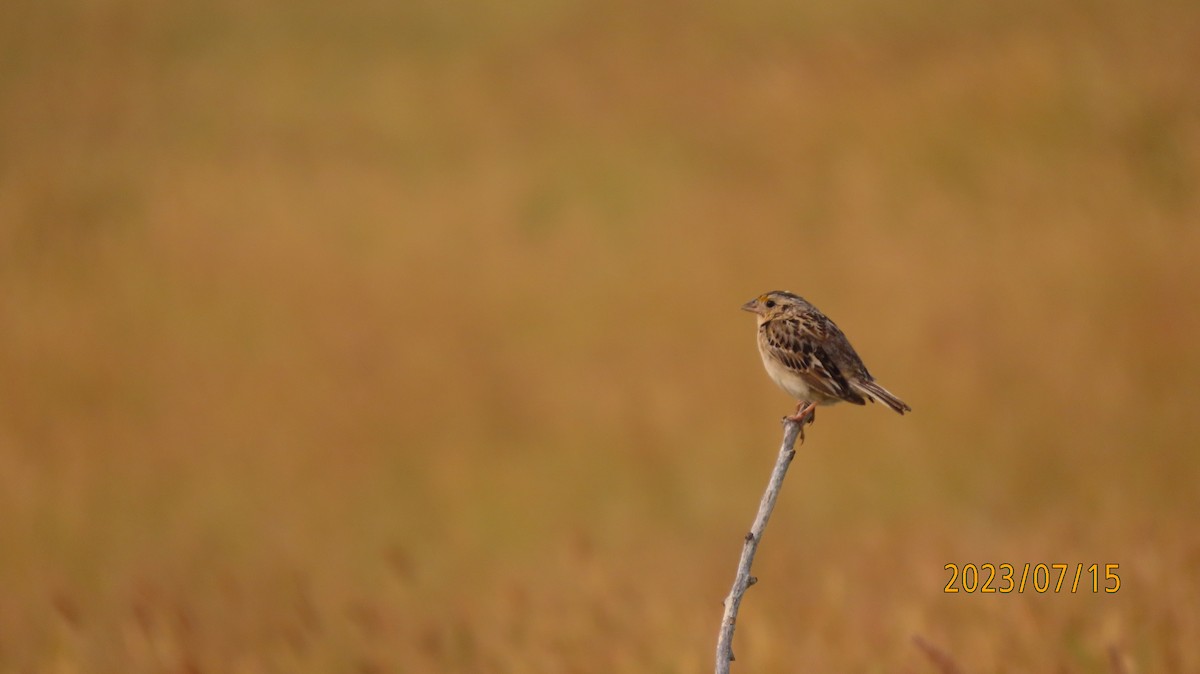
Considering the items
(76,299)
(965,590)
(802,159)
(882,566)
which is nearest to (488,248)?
(802,159)

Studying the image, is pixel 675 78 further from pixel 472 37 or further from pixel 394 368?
pixel 394 368

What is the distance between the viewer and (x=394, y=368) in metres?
13.1

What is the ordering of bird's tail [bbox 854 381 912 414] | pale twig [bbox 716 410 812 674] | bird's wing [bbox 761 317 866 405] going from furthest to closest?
bird's wing [bbox 761 317 866 405], bird's tail [bbox 854 381 912 414], pale twig [bbox 716 410 812 674]

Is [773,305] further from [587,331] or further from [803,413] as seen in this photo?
[587,331]

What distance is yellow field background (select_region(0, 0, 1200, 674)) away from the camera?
24.9 feet

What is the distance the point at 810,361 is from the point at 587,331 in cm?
890

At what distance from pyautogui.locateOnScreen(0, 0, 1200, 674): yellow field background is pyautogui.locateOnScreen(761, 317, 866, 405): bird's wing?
237cm

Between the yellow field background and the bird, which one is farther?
the yellow field background

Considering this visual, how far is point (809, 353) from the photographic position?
4.38m

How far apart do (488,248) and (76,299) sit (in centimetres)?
544
